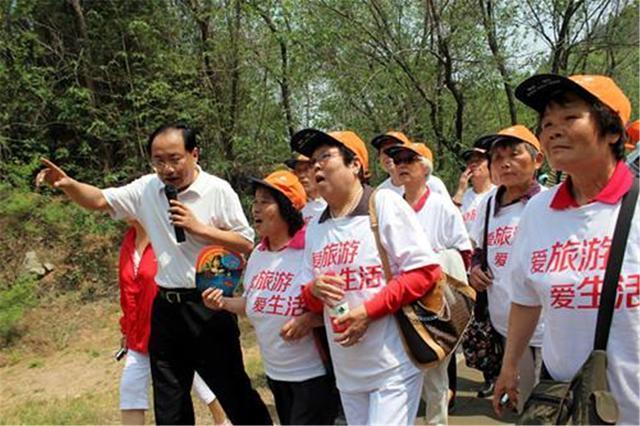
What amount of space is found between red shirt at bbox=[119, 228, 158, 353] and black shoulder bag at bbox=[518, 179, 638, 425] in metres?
2.60

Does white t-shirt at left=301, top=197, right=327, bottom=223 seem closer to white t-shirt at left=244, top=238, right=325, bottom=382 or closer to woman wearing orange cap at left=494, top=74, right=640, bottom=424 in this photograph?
white t-shirt at left=244, top=238, right=325, bottom=382

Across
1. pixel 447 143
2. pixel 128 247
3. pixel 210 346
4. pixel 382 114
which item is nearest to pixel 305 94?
pixel 382 114

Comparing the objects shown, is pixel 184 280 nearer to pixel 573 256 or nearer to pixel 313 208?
pixel 313 208

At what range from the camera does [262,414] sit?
11.7 ft

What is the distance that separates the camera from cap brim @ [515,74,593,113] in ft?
6.15

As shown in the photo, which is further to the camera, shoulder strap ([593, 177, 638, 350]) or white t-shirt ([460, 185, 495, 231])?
white t-shirt ([460, 185, 495, 231])

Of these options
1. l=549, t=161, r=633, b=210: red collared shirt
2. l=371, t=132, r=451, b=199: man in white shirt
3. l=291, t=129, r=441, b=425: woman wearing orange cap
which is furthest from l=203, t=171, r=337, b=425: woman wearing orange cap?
l=371, t=132, r=451, b=199: man in white shirt

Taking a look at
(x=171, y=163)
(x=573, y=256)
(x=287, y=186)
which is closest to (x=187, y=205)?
(x=171, y=163)

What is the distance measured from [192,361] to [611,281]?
2.48 m

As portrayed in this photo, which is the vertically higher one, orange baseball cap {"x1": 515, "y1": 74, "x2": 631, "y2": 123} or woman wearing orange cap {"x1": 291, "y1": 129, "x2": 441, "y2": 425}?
orange baseball cap {"x1": 515, "y1": 74, "x2": 631, "y2": 123}

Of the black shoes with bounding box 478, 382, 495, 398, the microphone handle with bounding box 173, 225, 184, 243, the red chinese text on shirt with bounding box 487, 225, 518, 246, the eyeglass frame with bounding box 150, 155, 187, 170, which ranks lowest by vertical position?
the black shoes with bounding box 478, 382, 495, 398

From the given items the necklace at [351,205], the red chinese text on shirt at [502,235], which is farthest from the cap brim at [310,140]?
the red chinese text on shirt at [502,235]

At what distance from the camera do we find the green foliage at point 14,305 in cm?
764

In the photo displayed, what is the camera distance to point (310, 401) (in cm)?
295
